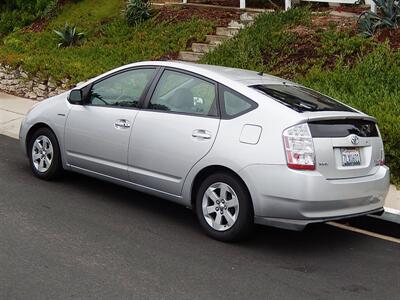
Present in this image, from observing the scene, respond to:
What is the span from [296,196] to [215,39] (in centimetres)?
802

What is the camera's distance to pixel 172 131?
5578mm

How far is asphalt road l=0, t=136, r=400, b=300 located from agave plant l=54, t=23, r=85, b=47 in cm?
830

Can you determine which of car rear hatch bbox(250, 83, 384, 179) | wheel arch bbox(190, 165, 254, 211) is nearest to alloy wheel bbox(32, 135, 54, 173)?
wheel arch bbox(190, 165, 254, 211)

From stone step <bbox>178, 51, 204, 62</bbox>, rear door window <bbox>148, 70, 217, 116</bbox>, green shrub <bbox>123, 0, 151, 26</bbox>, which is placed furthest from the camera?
green shrub <bbox>123, 0, 151, 26</bbox>

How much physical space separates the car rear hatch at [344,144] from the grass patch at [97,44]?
730 centimetres

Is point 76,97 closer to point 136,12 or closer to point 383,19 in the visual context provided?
point 383,19

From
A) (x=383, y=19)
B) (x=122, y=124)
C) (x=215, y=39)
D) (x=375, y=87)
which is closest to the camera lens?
(x=122, y=124)

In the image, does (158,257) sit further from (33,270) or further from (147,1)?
(147,1)

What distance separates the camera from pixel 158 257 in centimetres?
485

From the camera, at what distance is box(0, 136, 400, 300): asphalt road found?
14.0 ft

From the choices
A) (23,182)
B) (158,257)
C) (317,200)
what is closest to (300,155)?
(317,200)

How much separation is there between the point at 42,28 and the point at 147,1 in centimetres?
288

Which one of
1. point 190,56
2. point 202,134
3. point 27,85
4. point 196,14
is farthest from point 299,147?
point 196,14

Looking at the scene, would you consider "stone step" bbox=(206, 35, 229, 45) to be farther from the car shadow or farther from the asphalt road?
the asphalt road
